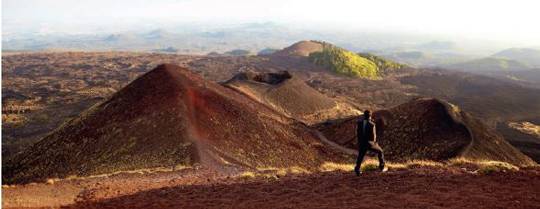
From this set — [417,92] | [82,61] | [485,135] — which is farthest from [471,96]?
[82,61]

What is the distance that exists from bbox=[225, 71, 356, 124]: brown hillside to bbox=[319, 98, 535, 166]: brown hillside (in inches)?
600

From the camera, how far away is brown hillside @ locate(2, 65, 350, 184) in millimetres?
25031

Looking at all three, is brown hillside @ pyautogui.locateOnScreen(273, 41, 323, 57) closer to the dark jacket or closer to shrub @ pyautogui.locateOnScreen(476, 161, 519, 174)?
shrub @ pyautogui.locateOnScreen(476, 161, 519, 174)

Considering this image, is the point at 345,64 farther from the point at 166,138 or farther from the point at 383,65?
the point at 166,138

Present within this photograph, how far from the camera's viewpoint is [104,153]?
26203 millimetres

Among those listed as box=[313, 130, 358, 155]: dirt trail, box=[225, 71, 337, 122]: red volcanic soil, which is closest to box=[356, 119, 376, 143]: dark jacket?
box=[313, 130, 358, 155]: dirt trail

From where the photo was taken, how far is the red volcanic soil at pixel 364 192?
10703mm

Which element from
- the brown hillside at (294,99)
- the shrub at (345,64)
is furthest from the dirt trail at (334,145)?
the shrub at (345,64)

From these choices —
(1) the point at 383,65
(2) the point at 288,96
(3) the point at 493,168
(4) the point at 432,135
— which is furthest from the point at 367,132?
(1) the point at 383,65

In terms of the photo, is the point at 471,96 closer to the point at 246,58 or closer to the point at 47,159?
the point at 246,58

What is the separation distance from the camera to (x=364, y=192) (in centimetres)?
1216

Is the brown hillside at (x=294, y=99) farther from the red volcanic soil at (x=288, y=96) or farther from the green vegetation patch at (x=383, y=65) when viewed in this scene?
the green vegetation patch at (x=383, y=65)

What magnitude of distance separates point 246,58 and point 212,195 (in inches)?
5487

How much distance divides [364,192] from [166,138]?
1764 centimetres
